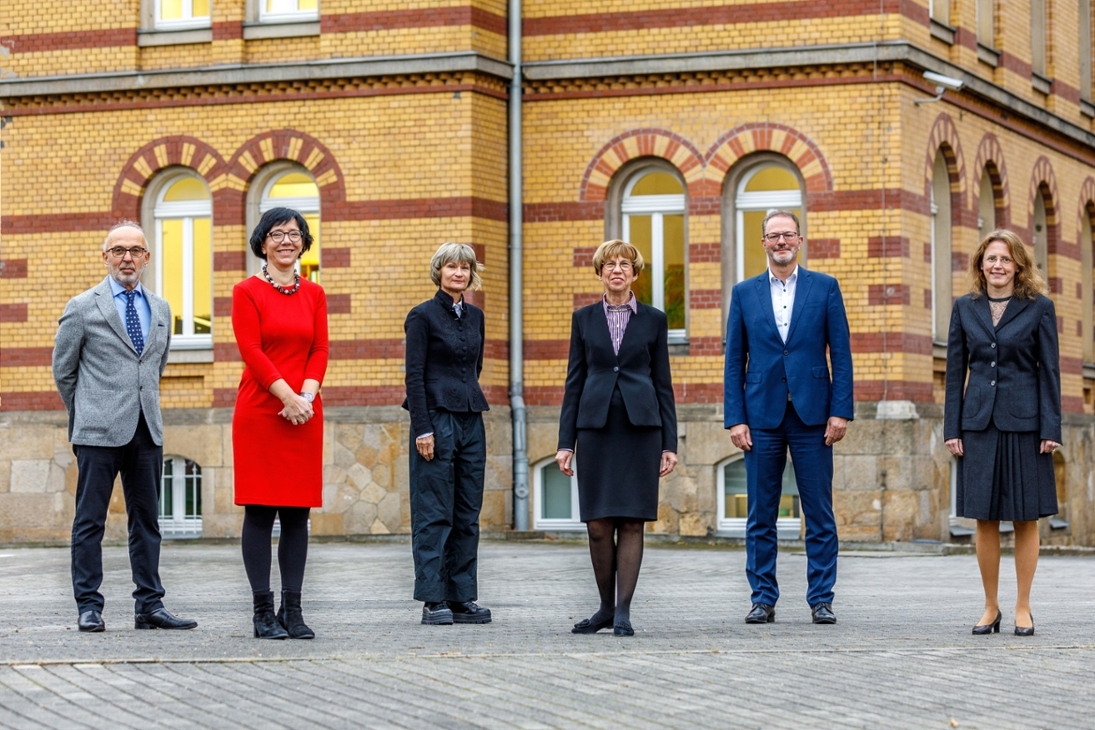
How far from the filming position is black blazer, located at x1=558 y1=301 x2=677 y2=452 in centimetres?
996

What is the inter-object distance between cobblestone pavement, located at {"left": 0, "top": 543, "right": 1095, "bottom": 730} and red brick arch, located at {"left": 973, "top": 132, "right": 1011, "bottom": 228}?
10504 millimetres

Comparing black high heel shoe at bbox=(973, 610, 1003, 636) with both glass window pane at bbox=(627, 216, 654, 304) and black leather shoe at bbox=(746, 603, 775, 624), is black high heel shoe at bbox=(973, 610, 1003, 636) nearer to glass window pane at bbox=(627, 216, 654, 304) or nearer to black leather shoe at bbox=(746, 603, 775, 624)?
black leather shoe at bbox=(746, 603, 775, 624)

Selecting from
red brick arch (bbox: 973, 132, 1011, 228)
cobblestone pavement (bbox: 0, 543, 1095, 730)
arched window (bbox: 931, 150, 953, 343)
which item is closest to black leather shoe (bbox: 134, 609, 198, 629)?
cobblestone pavement (bbox: 0, 543, 1095, 730)

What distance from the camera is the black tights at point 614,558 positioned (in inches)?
385

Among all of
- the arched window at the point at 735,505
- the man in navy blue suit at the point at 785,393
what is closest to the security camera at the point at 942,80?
the arched window at the point at 735,505

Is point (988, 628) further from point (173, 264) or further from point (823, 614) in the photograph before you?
point (173, 264)

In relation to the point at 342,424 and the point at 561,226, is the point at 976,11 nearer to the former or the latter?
the point at 561,226

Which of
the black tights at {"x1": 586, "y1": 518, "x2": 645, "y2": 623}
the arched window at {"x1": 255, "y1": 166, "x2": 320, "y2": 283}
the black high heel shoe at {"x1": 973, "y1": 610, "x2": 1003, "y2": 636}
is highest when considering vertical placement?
the arched window at {"x1": 255, "y1": 166, "x2": 320, "y2": 283}

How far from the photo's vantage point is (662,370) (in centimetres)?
1009

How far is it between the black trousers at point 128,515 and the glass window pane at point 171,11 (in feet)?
41.0

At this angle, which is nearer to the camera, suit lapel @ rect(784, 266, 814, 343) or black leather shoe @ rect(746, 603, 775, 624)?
black leather shoe @ rect(746, 603, 775, 624)

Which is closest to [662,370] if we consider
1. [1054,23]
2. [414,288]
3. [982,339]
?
[982,339]

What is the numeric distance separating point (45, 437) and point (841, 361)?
524 inches

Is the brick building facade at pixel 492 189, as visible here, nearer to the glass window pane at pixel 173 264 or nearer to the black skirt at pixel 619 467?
the glass window pane at pixel 173 264
